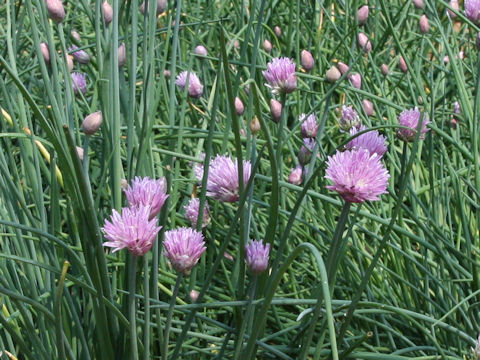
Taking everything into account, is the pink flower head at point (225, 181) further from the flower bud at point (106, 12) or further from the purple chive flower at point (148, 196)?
the flower bud at point (106, 12)

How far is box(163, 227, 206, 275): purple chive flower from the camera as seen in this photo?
74 centimetres

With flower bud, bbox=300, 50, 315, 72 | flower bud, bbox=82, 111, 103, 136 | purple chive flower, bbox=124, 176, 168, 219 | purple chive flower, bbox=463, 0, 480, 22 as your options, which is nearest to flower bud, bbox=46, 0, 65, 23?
flower bud, bbox=82, 111, 103, 136

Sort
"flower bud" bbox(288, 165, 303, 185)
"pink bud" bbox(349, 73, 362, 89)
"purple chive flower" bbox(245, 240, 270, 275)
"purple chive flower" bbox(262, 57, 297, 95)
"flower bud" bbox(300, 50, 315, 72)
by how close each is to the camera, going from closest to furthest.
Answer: "purple chive flower" bbox(245, 240, 270, 275)
"purple chive flower" bbox(262, 57, 297, 95)
"flower bud" bbox(288, 165, 303, 185)
"flower bud" bbox(300, 50, 315, 72)
"pink bud" bbox(349, 73, 362, 89)

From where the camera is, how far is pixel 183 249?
75cm

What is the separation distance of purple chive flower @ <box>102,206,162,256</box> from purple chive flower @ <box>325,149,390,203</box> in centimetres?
18

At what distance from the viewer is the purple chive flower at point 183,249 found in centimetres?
74

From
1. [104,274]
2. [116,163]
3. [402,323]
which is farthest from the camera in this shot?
[402,323]

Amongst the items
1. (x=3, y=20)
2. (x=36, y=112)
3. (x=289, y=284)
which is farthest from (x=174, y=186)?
(x=3, y=20)

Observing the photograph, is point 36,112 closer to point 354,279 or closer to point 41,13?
point 41,13

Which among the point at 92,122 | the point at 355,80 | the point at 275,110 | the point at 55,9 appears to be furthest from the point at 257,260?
the point at 355,80

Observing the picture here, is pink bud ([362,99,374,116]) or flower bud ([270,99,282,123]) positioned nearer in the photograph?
flower bud ([270,99,282,123])

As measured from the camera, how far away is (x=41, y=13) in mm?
969

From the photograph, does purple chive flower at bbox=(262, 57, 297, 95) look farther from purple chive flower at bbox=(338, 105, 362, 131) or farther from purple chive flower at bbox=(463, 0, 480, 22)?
purple chive flower at bbox=(463, 0, 480, 22)

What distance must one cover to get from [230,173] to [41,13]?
0.35 m
